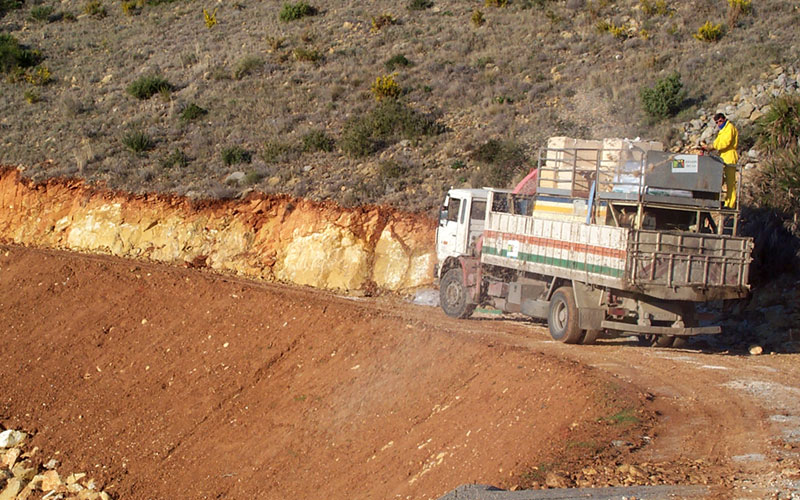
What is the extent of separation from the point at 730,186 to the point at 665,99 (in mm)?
14265

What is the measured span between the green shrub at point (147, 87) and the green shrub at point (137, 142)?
18.3 ft

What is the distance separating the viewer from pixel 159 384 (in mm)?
16125

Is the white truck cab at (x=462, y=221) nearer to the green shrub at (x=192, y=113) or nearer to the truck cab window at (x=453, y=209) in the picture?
the truck cab window at (x=453, y=209)

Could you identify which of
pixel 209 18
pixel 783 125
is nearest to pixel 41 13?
pixel 209 18

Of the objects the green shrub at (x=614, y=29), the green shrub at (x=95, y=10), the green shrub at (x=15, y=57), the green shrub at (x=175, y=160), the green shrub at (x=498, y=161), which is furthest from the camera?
the green shrub at (x=95, y=10)

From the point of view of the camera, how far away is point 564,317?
1464cm

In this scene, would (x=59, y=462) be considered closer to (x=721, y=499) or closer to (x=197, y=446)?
(x=197, y=446)

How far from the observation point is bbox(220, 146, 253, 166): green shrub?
30.1m

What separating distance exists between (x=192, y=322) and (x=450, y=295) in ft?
18.5

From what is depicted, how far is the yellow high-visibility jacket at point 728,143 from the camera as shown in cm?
1483

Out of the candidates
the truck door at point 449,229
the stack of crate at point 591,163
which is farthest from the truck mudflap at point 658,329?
the truck door at point 449,229

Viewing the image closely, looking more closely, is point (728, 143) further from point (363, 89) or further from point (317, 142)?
point (363, 89)

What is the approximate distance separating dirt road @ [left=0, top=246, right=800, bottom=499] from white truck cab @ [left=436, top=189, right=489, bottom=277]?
1662 mm

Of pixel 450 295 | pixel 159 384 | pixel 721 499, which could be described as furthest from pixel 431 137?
pixel 721 499
